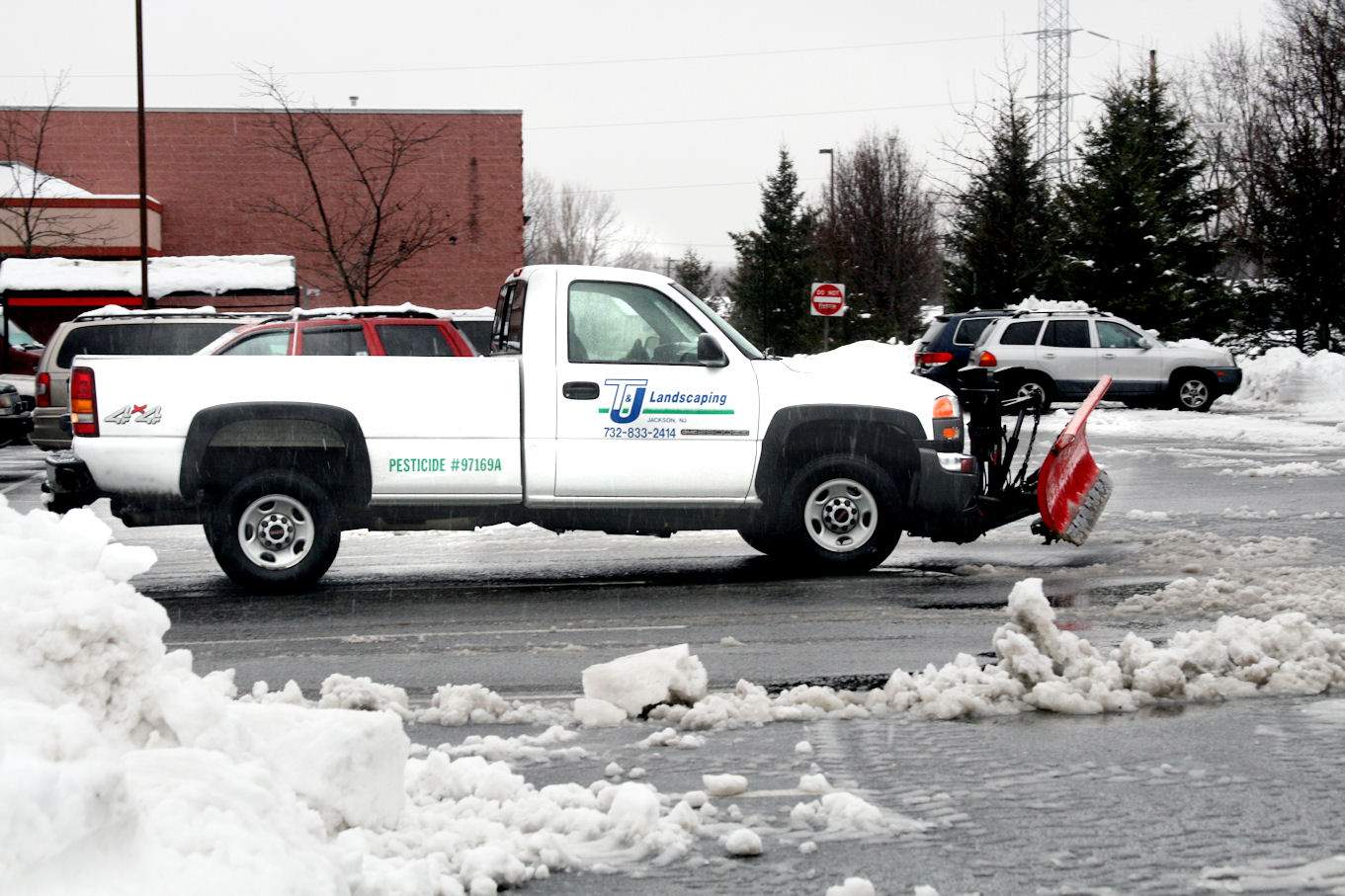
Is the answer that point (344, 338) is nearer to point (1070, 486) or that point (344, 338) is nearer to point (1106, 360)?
point (1070, 486)

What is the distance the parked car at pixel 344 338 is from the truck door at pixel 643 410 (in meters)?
5.07

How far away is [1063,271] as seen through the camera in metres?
35.3

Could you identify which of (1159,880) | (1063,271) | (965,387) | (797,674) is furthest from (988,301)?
(1159,880)

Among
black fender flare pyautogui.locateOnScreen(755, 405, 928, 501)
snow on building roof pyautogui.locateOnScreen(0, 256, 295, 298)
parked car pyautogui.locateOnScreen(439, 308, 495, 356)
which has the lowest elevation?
black fender flare pyautogui.locateOnScreen(755, 405, 928, 501)

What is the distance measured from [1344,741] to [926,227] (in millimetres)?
52261

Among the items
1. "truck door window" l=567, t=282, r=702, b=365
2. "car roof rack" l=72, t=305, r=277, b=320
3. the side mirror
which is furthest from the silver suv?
the side mirror

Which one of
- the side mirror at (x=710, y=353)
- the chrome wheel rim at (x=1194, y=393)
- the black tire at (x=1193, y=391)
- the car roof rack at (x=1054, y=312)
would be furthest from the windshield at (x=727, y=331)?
the chrome wheel rim at (x=1194, y=393)

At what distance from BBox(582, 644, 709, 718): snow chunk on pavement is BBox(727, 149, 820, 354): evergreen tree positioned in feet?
140

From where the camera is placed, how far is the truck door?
29.2ft

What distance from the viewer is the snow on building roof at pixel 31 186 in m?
36.7

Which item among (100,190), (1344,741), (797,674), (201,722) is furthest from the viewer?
(100,190)

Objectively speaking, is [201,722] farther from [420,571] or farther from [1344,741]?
[420,571]

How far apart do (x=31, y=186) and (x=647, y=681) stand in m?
37.3

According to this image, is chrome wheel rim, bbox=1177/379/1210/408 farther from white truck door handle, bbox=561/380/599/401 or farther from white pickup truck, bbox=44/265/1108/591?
white truck door handle, bbox=561/380/599/401
